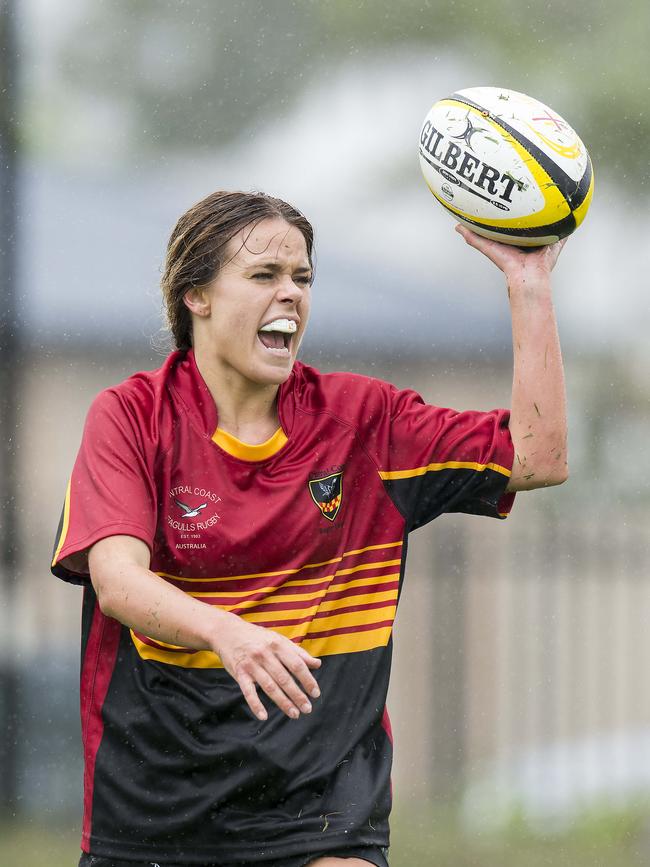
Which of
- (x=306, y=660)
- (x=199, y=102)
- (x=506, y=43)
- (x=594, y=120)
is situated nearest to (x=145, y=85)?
(x=199, y=102)

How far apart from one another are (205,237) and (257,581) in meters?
0.86

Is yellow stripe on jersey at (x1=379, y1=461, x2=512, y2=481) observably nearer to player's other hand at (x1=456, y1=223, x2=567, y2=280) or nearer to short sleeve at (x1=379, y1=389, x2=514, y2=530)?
short sleeve at (x1=379, y1=389, x2=514, y2=530)

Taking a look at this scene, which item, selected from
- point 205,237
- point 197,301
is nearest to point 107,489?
point 197,301

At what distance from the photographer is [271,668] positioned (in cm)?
227

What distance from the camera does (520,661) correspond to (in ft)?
31.3

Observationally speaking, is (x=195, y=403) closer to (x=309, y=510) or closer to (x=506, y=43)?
(x=309, y=510)

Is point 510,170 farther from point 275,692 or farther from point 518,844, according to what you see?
point 518,844

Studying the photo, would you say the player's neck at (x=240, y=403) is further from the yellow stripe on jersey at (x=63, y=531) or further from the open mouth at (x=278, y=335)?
the yellow stripe on jersey at (x=63, y=531)

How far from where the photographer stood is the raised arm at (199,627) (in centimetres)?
226

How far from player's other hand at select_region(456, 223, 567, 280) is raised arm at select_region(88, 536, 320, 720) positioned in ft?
3.56

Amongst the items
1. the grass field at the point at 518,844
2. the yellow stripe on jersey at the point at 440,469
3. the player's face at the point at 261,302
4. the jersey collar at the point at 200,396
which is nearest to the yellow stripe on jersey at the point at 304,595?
the yellow stripe on jersey at the point at 440,469

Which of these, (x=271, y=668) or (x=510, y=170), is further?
(x=510, y=170)

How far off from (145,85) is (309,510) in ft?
30.8

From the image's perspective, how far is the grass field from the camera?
7.95m
